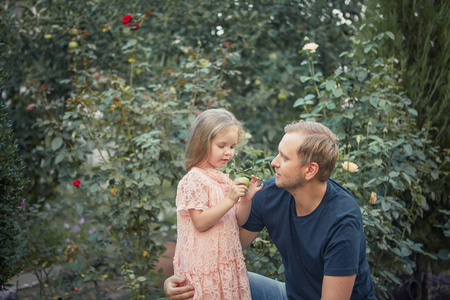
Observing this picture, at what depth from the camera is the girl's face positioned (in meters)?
2.26

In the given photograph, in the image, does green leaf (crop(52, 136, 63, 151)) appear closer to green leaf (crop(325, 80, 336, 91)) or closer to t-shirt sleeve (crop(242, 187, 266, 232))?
t-shirt sleeve (crop(242, 187, 266, 232))

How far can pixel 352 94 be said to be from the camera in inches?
124

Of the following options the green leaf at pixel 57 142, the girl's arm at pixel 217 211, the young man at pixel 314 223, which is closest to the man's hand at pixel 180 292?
the young man at pixel 314 223

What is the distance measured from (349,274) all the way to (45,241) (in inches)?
128

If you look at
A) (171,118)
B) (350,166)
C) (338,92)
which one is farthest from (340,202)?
(171,118)

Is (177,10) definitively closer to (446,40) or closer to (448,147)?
(446,40)

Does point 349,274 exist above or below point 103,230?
above

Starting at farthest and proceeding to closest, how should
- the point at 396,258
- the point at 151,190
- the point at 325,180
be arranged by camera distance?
the point at 151,190 → the point at 396,258 → the point at 325,180

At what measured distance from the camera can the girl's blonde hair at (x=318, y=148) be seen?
6.75ft

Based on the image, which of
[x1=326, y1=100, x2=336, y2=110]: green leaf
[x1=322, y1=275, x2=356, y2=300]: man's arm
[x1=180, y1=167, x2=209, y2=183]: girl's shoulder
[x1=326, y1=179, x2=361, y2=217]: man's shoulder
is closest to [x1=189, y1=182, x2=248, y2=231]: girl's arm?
[x1=180, y1=167, x2=209, y2=183]: girl's shoulder

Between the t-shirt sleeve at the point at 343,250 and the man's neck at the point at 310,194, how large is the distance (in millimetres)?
168

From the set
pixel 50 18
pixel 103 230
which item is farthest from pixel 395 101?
pixel 50 18

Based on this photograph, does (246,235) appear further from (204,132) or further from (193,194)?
(204,132)

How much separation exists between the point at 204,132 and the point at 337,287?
2.90ft
